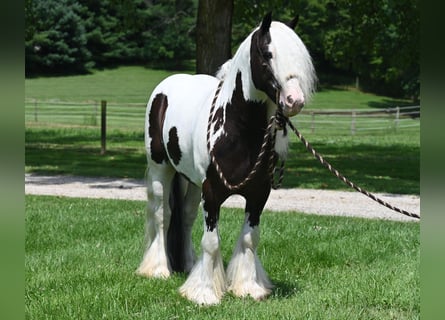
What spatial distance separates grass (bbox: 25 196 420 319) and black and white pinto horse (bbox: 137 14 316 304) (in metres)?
0.22

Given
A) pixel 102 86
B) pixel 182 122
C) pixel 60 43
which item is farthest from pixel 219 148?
pixel 102 86

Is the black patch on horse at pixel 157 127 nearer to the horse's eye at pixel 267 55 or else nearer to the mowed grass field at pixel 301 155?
the horse's eye at pixel 267 55

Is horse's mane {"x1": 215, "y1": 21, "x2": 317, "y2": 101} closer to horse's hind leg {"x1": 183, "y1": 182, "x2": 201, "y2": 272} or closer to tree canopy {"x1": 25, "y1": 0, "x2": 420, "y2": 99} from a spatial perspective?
horse's hind leg {"x1": 183, "y1": 182, "x2": 201, "y2": 272}

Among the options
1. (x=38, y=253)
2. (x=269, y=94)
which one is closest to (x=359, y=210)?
(x=38, y=253)

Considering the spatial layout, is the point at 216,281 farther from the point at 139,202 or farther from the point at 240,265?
the point at 139,202

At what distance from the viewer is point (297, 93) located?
376cm

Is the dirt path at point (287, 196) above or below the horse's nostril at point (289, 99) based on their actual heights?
below

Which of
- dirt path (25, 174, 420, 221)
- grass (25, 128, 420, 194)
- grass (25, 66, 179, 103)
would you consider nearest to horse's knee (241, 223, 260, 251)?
dirt path (25, 174, 420, 221)

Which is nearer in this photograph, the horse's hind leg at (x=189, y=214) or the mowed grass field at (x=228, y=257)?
the mowed grass field at (x=228, y=257)

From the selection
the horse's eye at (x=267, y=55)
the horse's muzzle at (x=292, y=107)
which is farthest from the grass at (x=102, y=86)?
the horse's muzzle at (x=292, y=107)

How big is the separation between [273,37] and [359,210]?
6926 mm

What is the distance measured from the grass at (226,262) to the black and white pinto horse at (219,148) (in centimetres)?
22

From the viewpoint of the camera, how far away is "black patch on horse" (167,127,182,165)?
498 centimetres

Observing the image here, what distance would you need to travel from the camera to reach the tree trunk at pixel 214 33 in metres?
12.8
